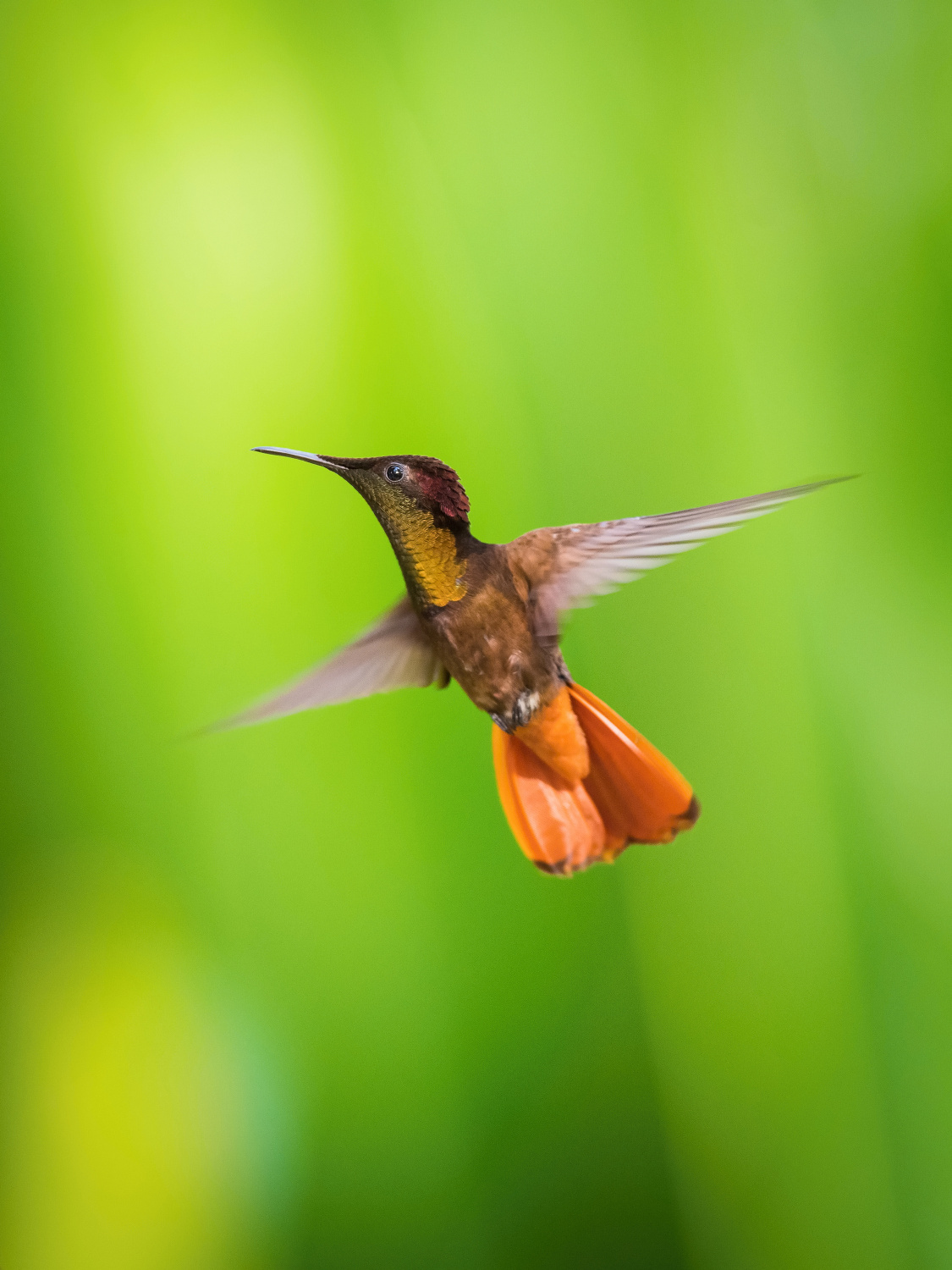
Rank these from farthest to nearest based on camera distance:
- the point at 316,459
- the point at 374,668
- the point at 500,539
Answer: the point at 500,539 → the point at 374,668 → the point at 316,459

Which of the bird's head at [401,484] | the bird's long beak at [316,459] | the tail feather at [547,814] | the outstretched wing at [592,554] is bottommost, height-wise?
the tail feather at [547,814]

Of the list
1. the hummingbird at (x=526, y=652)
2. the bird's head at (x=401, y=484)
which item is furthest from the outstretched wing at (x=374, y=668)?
the bird's head at (x=401, y=484)

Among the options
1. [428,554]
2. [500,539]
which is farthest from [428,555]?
[500,539]

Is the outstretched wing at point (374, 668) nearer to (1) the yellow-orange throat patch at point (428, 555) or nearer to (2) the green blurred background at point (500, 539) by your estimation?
(1) the yellow-orange throat patch at point (428, 555)

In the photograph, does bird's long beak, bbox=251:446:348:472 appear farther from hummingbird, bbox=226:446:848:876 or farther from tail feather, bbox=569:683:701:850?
tail feather, bbox=569:683:701:850

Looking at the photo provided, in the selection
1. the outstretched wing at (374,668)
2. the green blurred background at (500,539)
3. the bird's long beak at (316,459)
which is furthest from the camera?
the green blurred background at (500,539)

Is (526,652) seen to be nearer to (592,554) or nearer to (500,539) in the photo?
(592,554)

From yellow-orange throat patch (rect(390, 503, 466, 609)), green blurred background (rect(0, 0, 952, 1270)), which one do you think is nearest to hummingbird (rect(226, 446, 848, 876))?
yellow-orange throat patch (rect(390, 503, 466, 609))
